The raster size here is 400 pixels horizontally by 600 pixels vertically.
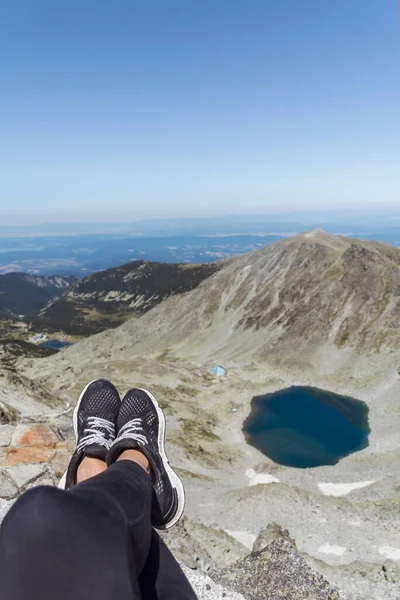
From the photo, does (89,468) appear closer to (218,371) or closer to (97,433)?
(97,433)

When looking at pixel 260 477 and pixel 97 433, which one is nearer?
pixel 97 433

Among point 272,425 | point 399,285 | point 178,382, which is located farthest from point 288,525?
point 399,285

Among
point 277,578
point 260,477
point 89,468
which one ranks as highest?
point 89,468

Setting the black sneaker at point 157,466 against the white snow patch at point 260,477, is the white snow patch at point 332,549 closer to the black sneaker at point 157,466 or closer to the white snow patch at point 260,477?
the white snow patch at point 260,477

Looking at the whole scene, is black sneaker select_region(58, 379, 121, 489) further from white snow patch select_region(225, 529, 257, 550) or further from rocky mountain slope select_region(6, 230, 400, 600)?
white snow patch select_region(225, 529, 257, 550)

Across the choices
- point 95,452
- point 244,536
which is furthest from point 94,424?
point 244,536

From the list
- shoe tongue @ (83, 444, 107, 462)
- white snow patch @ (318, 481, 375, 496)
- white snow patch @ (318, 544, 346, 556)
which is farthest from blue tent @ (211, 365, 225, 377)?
shoe tongue @ (83, 444, 107, 462)
